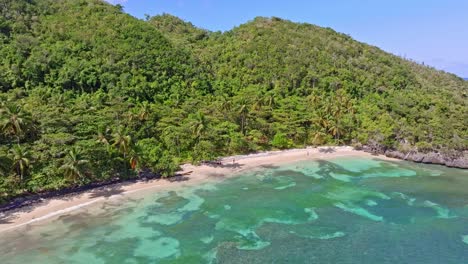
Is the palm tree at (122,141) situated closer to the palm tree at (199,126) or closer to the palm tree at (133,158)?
the palm tree at (133,158)

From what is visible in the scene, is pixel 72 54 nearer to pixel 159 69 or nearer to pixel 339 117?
pixel 159 69

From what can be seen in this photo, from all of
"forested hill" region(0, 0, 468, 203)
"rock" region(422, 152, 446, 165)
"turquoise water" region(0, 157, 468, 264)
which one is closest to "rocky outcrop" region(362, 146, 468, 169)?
"rock" region(422, 152, 446, 165)

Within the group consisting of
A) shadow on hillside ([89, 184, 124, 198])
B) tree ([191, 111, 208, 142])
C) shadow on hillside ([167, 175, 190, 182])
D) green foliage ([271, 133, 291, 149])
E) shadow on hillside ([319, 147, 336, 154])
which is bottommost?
shadow on hillside ([89, 184, 124, 198])

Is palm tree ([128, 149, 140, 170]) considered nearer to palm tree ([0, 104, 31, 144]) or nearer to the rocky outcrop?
palm tree ([0, 104, 31, 144])

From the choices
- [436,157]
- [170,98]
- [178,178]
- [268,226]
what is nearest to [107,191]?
[178,178]

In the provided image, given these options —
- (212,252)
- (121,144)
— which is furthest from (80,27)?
(212,252)

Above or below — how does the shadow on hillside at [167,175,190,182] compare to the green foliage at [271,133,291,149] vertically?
below
